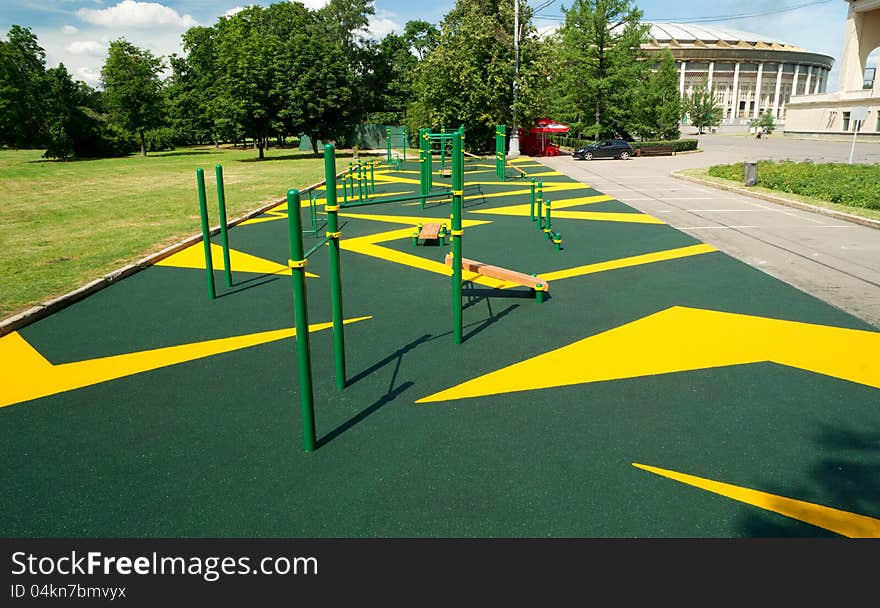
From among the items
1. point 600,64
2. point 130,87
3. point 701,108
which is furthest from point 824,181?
point 701,108

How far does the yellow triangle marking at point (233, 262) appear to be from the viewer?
360 inches

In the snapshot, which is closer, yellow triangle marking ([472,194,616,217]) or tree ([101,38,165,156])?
yellow triangle marking ([472,194,616,217])

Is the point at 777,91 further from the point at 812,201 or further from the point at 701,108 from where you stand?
the point at 812,201

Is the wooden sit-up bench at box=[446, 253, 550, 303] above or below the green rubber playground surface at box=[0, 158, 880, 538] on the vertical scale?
above

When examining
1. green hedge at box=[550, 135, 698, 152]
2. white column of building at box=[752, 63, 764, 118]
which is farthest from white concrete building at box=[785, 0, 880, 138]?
white column of building at box=[752, 63, 764, 118]

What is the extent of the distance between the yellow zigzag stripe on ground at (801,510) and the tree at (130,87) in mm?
51584

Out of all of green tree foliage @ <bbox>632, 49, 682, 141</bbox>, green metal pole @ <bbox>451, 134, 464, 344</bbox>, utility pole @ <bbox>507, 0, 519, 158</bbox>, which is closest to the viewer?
green metal pole @ <bbox>451, 134, 464, 344</bbox>

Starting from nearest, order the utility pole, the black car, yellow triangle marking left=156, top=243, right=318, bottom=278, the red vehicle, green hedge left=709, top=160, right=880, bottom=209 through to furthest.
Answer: yellow triangle marking left=156, top=243, right=318, bottom=278 < green hedge left=709, top=160, right=880, bottom=209 < the black car < the utility pole < the red vehicle

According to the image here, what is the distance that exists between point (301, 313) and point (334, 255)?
2.97 feet

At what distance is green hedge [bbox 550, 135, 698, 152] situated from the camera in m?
38.1

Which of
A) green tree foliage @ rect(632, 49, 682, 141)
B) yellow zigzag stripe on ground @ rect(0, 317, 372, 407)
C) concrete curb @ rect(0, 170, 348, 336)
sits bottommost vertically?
yellow zigzag stripe on ground @ rect(0, 317, 372, 407)

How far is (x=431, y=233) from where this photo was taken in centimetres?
1059

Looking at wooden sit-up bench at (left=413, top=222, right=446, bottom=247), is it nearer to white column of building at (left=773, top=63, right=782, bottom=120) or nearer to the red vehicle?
the red vehicle

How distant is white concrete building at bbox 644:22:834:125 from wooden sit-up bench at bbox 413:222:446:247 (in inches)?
4814
